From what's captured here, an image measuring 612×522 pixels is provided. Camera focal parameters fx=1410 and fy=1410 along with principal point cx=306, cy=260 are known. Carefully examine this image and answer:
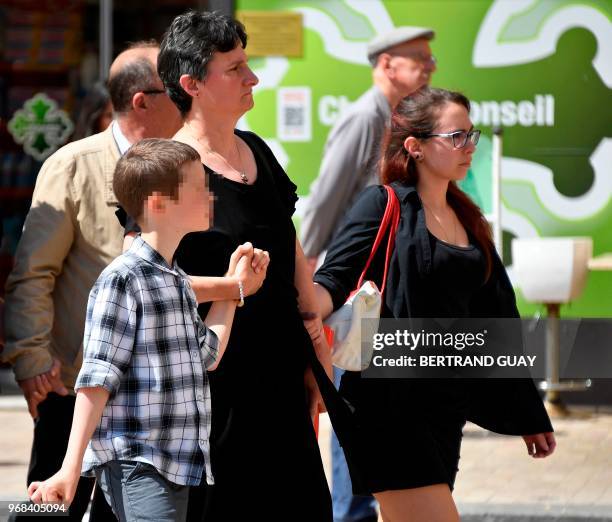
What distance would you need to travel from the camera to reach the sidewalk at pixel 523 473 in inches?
257

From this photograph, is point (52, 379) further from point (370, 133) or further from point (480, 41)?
point (480, 41)

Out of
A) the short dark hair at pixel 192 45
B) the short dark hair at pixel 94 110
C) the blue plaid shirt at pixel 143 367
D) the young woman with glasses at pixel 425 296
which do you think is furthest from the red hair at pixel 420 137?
the short dark hair at pixel 94 110

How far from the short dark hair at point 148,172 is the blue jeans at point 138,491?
2.00 ft

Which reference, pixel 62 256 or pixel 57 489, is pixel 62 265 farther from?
pixel 57 489

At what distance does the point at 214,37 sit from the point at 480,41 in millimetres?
5561

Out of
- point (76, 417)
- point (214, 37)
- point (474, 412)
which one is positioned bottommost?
point (474, 412)

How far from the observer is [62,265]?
188 inches

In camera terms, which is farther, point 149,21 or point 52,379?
point 149,21

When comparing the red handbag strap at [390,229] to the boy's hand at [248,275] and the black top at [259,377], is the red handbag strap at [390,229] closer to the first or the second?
the black top at [259,377]

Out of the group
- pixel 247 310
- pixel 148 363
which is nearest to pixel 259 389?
pixel 247 310

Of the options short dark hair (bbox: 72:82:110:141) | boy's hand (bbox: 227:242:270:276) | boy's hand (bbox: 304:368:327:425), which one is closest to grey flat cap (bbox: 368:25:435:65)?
short dark hair (bbox: 72:82:110:141)

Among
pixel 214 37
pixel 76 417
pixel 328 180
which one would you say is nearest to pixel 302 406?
pixel 76 417

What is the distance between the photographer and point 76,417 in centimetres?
330

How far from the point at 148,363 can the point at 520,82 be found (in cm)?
629
